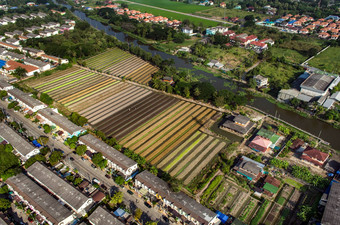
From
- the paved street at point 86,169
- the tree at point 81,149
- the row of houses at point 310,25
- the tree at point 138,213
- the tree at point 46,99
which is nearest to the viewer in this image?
the tree at point 138,213

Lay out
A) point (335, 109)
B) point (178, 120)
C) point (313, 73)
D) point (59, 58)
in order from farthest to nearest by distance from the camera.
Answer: point (59, 58), point (313, 73), point (335, 109), point (178, 120)

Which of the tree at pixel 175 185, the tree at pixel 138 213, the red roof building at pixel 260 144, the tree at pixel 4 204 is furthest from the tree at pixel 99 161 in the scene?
the red roof building at pixel 260 144

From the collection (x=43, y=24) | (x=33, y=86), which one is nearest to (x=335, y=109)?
(x=33, y=86)

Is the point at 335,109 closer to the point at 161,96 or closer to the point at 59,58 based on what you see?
the point at 161,96

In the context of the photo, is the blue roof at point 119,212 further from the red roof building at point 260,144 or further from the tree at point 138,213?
the red roof building at point 260,144

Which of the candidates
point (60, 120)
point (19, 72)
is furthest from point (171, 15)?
point (60, 120)

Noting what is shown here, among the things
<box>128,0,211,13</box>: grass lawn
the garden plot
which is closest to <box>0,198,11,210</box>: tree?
the garden plot

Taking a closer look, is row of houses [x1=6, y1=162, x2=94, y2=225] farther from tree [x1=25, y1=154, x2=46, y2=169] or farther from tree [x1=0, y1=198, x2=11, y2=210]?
tree [x1=0, y1=198, x2=11, y2=210]
